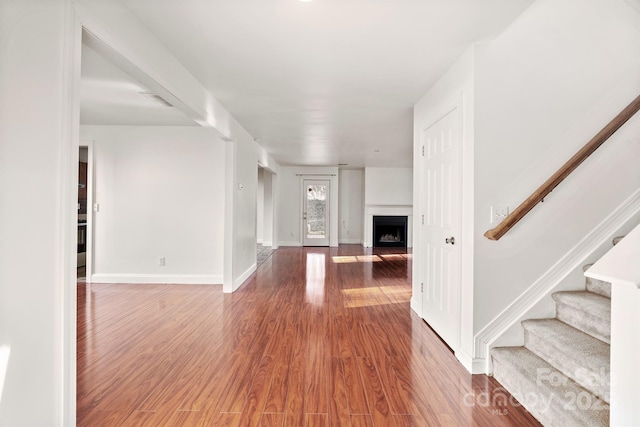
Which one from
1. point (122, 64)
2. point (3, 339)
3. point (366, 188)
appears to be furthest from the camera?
point (366, 188)

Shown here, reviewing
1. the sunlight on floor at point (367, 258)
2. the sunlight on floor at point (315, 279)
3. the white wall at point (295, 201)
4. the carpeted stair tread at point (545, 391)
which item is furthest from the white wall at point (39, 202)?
the white wall at point (295, 201)

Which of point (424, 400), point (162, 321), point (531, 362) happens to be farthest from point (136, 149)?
point (531, 362)

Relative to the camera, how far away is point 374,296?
15.3 ft

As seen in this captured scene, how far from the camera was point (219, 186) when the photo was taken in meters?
5.34

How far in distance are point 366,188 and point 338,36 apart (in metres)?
7.93

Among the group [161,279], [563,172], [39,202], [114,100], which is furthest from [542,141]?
[161,279]

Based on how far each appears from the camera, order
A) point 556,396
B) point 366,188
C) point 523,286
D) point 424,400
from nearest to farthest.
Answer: point 556,396, point 424,400, point 523,286, point 366,188

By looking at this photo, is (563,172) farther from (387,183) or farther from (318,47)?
(387,183)

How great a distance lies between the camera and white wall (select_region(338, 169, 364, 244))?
1113 cm

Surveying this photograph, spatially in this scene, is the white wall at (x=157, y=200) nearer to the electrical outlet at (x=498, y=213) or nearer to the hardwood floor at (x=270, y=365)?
the hardwood floor at (x=270, y=365)

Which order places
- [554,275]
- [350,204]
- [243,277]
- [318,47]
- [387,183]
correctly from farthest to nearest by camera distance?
[350,204] → [387,183] → [243,277] → [318,47] → [554,275]

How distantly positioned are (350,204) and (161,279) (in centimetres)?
685

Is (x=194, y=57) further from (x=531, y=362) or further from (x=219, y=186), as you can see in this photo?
(x=531, y=362)

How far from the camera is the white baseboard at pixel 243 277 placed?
5.01 m
